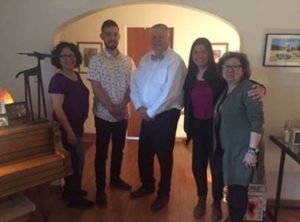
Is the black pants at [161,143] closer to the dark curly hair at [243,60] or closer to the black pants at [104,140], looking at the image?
the black pants at [104,140]

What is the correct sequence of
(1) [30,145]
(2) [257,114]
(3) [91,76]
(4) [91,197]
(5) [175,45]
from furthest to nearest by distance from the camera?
1. (5) [175,45]
2. (4) [91,197]
3. (3) [91,76]
4. (1) [30,145]
5. (2) [257,114]

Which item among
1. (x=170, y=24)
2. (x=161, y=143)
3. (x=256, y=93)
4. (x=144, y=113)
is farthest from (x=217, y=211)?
(x=170, y=24)

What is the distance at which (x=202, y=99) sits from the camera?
246cm

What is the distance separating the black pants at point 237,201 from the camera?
2257mm

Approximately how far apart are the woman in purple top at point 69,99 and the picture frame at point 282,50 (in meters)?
1.51

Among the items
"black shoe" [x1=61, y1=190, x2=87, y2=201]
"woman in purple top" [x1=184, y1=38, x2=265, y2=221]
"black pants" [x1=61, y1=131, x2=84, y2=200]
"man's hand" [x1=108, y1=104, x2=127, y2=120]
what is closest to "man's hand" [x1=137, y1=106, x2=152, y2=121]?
"man's hand" [x1=108, y1=104, x2=127, y2=120]

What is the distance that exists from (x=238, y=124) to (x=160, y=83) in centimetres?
73

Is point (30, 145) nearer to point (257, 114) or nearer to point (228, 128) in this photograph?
point (228, 128)

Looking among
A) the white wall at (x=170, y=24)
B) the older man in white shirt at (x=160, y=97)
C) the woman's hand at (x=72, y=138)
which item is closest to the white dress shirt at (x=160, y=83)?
the older man in white shirt at (x=160, y=97)

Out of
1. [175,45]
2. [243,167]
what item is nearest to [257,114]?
[243,167]

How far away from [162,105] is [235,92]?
2.03ft

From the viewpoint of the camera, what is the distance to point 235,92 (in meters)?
2.15

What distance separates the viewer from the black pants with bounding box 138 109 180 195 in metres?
2.64

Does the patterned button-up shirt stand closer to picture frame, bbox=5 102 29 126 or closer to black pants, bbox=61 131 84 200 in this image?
black pants, bbox=61 131 84 200
